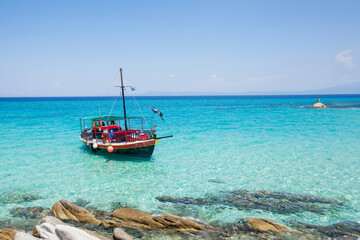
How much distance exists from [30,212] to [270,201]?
13.0 metres

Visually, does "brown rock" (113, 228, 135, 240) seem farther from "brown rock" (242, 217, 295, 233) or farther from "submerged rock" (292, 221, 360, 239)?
"submerged rock" (292, 221, 360, 239)

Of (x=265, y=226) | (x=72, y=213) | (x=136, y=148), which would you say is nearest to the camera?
(x=265, y=226)

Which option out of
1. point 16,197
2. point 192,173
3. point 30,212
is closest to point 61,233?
point 30,212

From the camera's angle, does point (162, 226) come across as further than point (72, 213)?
No

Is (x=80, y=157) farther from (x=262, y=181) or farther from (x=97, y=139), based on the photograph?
(x=262, y=181)

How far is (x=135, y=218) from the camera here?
1152 centimetres

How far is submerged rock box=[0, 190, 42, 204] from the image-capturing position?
14688 mm

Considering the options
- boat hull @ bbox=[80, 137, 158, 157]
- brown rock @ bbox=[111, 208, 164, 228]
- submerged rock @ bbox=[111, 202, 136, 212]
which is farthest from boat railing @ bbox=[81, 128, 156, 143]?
brown rock @ bbox=[111, 208, 164, 228]

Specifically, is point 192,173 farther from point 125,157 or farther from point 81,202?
point 81,202

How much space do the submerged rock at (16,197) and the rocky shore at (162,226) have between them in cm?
155

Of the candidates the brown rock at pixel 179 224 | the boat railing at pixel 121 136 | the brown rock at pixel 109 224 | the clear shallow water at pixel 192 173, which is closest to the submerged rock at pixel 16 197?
the clear shallow water at pixel 192 173

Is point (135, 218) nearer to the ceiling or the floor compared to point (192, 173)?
nearer to the ceiling

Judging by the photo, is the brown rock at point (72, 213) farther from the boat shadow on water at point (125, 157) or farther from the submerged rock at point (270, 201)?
the boat shadow on water at point (125, 157)

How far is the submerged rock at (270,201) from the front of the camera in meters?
13.1
